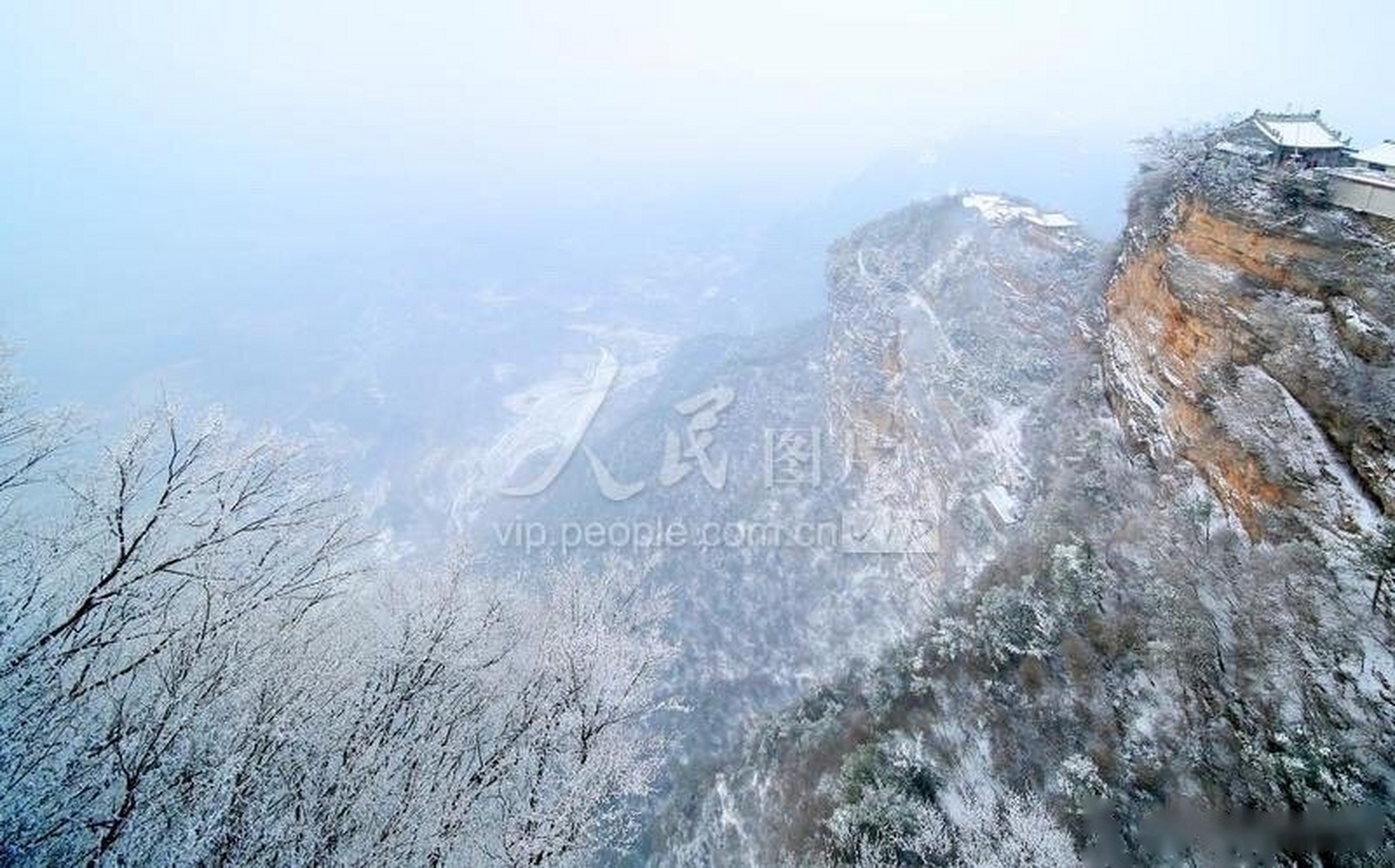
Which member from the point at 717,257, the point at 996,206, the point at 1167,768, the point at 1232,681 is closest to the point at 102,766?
the point at 1167,768

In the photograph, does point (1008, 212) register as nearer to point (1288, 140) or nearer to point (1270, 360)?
point (1288, 140)

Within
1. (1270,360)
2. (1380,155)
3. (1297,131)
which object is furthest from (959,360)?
(1270,360)

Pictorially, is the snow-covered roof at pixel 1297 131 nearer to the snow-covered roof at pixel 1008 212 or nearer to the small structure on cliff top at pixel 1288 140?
the small structure on cliff top at pixel 1288 140

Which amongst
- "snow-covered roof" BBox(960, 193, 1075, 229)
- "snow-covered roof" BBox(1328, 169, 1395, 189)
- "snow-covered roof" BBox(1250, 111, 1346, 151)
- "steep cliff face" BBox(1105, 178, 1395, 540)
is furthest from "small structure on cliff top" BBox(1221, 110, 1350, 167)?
"snow-covered roof" BBox(960, 193, 1075, 229)

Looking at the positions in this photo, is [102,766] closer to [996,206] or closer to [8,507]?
[8,507]

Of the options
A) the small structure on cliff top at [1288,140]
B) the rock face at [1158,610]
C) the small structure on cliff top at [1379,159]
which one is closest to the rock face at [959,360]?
the rock face at [1158,610]

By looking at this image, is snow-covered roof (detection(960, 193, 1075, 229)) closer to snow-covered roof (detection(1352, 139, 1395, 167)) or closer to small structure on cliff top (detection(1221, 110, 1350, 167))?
small structure on cliff top (detection(1221, 110, 1350, 167))

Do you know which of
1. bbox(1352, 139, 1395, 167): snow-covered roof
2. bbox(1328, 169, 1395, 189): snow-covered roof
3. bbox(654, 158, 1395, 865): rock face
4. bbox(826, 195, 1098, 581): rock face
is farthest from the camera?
bbox(826, 195, 1098, 581): rock face
